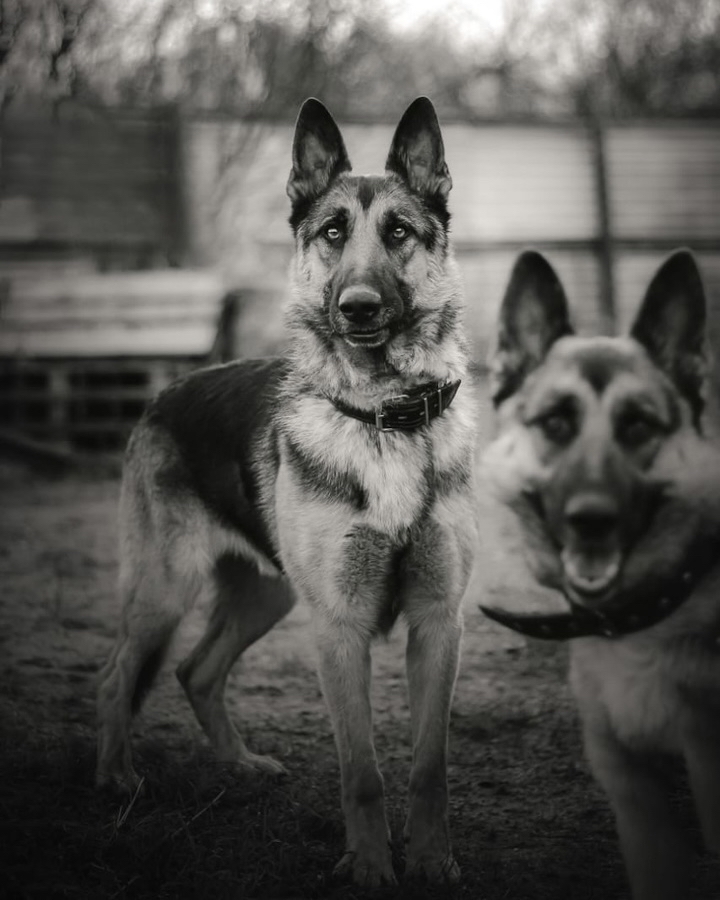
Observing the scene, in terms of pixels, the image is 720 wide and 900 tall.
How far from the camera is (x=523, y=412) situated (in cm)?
246

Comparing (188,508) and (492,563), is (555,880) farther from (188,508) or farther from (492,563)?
(492,563)

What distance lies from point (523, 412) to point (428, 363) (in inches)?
36.2

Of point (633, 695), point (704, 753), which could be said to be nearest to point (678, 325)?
point (633, 695)

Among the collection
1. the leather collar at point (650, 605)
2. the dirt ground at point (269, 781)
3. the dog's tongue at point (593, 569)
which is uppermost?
the dog's tongue at point (593, 569)

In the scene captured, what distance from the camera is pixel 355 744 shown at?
2932mm

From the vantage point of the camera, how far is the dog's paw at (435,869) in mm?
2801

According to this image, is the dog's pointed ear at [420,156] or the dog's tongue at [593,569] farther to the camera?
the dog's pointed ear at [420,156]

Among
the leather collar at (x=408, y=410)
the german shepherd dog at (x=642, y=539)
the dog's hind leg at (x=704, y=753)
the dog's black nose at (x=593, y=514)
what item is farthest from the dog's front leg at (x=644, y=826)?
the leather collar at (x=408, y=410)

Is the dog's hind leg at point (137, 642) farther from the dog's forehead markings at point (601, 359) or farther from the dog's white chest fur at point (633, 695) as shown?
the dog's forehead markings at point (601, 359)

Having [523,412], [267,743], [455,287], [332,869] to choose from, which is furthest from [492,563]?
[523,412]

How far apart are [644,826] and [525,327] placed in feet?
4.40

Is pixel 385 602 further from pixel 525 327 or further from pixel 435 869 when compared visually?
pixel 525 327

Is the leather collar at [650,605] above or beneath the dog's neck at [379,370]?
beneath

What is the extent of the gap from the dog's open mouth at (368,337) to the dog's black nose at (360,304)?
4 centimetres
